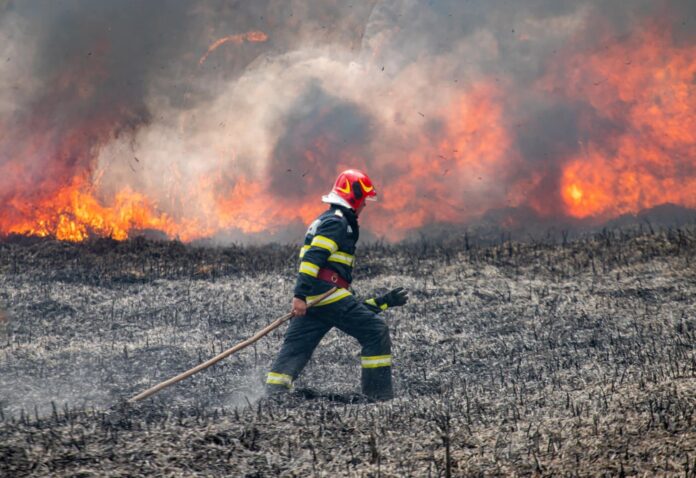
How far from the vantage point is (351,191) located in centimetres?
733

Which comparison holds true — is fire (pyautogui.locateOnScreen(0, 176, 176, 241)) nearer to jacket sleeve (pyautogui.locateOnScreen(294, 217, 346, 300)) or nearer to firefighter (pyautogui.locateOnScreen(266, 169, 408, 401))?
firefighter (pyautogui.locateOnScreen(266, 169, 408, 401))

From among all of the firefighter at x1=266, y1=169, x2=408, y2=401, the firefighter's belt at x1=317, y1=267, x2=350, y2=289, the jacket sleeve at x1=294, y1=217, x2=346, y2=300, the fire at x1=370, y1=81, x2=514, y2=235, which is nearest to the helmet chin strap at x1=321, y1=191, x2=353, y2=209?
the firefighter at x1=266, y1=169, x2=408, y2=401

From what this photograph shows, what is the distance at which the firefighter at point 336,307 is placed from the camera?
7.12m

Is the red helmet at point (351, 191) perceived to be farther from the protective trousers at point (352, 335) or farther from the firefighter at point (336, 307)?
the protective trousers at point (352, 335)

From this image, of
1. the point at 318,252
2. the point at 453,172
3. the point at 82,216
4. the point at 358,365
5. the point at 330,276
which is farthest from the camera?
the point at 453,172

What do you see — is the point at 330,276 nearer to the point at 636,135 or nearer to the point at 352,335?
the point at 352,335

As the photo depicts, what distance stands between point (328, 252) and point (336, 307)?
473mm

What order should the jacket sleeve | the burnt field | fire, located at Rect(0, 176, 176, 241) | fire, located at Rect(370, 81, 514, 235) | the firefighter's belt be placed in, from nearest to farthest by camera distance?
the burnt field → the jacket sleeve → the firefighter's belt → fire, located at Rect(0, 176, 176, 241) → fire, located at Rect(370, 81, 514, 235)

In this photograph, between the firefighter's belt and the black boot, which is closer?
the black boot

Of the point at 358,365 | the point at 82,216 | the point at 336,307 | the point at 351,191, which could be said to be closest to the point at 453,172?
the point at 82,216

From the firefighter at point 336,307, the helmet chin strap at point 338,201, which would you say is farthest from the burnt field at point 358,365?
the helmet chin strap at point 338,201

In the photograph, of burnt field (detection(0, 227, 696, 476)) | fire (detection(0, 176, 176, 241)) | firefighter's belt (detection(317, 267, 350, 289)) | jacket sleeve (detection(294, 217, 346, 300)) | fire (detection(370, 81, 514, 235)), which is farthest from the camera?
fire (detection(370, 81, 514, 235))

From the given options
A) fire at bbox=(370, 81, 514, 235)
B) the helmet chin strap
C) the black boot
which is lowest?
the black boot

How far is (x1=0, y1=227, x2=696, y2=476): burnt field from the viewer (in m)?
5.15
